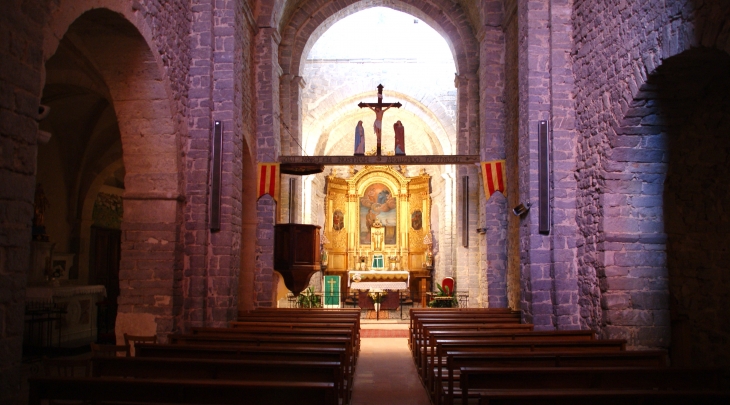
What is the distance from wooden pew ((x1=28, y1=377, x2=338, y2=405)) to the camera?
4.22 metres

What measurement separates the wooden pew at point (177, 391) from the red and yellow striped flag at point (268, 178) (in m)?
8.50

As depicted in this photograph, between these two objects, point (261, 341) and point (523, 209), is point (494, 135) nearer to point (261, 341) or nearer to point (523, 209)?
point (523, 209)

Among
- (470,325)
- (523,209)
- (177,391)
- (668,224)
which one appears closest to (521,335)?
(470,325)

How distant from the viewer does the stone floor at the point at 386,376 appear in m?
7.42

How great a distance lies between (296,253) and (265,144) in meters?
2.56

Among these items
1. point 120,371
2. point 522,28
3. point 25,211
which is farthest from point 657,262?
point 25,211

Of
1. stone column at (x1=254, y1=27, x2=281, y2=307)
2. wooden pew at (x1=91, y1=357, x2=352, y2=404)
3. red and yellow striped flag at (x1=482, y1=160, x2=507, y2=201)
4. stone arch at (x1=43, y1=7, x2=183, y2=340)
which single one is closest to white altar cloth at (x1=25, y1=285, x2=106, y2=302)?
stone arch at (x1=43, y1=7, x2=183, y2=340)

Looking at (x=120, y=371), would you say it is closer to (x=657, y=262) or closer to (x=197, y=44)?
(x=197, y=44)

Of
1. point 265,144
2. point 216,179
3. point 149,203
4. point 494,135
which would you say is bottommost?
point 149,203

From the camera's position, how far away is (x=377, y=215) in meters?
27.0

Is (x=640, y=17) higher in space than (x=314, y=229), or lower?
higher

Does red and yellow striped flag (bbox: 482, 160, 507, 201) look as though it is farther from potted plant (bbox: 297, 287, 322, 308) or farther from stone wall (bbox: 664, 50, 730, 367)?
potted plant (bbox: 297, 287, 322, 308)

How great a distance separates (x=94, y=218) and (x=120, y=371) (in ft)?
34.6

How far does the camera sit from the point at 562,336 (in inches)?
295
